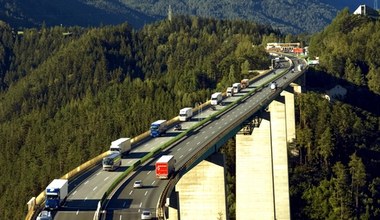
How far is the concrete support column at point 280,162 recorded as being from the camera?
341 feet

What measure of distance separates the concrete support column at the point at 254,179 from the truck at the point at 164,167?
34.1 m

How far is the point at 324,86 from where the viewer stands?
16000 centimetres

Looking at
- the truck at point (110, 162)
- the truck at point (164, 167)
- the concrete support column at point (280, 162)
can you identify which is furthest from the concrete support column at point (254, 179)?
the truck at point (164, 167)

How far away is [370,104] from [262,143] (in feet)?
236

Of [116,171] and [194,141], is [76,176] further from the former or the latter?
[194,141]

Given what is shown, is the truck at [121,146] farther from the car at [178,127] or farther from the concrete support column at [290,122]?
the concrete support column at [290,122]

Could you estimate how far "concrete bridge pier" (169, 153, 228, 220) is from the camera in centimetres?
6594

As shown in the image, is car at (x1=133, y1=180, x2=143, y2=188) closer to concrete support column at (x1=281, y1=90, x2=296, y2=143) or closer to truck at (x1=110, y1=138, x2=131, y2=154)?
truck at (x1=110, y1=138, x2=131, y2=154)

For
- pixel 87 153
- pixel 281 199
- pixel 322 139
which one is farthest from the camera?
pixel 87 153

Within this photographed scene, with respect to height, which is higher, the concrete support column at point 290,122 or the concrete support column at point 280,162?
the concrete support column at point 290,122

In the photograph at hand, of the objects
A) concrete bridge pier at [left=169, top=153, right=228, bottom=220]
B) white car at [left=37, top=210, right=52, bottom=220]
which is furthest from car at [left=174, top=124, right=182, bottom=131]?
white car at [left=37, top=210, right=52, bottom=220]

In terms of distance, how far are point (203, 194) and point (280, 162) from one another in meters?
42.8

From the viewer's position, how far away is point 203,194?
6706 centimetres

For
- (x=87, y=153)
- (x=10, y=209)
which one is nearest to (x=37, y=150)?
(x=87, y=153)
